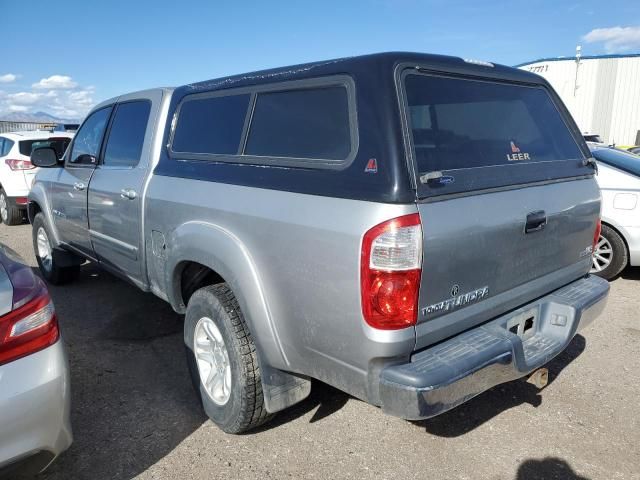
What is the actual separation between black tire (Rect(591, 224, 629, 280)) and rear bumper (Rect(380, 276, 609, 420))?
2918mm

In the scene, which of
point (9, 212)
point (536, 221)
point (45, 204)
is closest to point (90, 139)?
point (45, 204)

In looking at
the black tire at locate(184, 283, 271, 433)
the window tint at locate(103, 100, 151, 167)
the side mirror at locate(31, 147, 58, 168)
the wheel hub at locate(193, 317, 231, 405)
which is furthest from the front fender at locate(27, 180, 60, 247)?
the black tire at locate(184, 283, 271, 433)

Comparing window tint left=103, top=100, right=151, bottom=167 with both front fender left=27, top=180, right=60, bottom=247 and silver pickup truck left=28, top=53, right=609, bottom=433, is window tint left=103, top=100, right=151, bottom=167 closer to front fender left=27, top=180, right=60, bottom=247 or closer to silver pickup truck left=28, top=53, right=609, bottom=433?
silver pickup truck left=28, top=53, right=609, bottom=433

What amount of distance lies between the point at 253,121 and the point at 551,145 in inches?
69.1

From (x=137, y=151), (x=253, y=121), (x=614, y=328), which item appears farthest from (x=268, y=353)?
(x=614, y=328)

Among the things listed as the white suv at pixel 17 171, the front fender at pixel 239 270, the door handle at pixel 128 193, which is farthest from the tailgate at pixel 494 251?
the white suv at pixel 17 171

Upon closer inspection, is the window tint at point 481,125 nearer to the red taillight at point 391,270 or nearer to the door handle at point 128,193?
the red taillight at point 391,270

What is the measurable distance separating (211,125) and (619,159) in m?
4.78


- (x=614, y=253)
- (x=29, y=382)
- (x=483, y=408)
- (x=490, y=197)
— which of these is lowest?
(x=483, y=408)

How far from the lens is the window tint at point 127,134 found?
3.74 metres

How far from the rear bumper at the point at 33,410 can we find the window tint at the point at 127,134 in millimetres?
1923

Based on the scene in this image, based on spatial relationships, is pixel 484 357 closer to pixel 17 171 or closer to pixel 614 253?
pixel 614 253

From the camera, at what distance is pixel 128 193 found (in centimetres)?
359

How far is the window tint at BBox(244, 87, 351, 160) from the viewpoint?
2324mm
